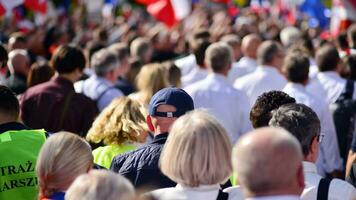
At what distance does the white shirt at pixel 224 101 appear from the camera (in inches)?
371

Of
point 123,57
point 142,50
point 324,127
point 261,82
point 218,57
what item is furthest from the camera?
point 142,50

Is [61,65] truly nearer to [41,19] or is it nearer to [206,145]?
[206,145]

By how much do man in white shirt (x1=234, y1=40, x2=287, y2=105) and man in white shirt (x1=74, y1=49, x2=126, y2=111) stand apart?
1.43 metres

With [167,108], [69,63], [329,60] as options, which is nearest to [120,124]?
[167,108]

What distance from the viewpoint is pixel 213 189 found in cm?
471

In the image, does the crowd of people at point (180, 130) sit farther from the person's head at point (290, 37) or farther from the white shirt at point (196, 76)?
the person's head at point (290, 37)

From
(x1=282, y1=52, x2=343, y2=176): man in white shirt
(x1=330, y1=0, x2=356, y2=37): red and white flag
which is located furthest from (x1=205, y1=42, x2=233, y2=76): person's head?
(x1=330, y1=0, x2=356, y2=37): red and white flag

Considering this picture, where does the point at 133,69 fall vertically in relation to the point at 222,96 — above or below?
below

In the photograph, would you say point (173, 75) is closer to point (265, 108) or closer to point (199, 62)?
point (199, 62)

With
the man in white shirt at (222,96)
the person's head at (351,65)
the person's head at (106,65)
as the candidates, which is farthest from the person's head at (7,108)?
the person's head at (351,65)

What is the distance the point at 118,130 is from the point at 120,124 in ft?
0.29

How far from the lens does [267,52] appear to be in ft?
36.0

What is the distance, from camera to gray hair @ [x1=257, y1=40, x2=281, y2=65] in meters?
10.9

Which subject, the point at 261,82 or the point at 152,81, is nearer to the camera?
the point at 152,81
